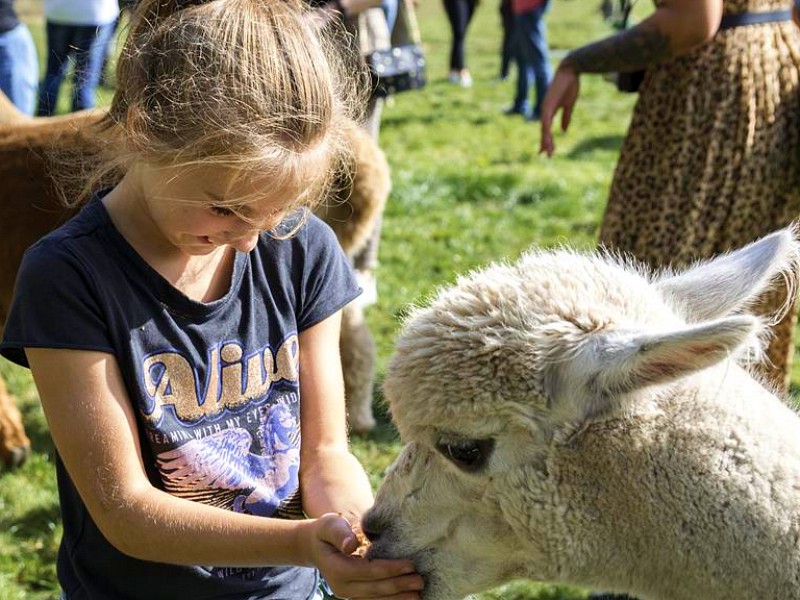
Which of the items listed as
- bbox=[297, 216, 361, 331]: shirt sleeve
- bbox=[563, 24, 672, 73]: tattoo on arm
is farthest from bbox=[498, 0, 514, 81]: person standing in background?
bbox=[297, 216, 361, 331]: shirt sleeve

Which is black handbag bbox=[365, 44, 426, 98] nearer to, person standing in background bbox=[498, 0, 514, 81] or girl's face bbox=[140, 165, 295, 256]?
girl's face bbox=[140, 165, 295, 256]

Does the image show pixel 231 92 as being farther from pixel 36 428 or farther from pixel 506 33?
pixel 506 33

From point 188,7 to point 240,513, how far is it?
1015mm

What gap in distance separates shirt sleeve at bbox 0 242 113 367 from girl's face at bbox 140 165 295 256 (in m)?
0.19

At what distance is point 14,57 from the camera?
5.71m

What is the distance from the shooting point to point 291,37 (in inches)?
79.5

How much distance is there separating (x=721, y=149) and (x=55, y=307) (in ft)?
8.81

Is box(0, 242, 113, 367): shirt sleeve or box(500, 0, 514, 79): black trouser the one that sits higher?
box(0, 242, 113, 367): shirt sleeve

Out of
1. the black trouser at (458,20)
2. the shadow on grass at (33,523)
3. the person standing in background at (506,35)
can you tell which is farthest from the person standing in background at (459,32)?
the shadow on grass at (33,523)

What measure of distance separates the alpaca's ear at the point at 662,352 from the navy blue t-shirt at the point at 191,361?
700 millimetres

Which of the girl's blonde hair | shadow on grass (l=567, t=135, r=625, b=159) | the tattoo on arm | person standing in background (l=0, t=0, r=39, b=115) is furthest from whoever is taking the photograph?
shadow on grass (l=567, t=135, r=625, b=159)

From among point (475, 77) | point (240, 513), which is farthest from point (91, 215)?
point (475, 77)

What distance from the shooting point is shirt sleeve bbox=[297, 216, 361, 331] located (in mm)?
2348

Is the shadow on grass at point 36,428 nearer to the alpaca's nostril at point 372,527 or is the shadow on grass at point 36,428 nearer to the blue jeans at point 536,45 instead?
the alpaca's nostril at point 372,527
